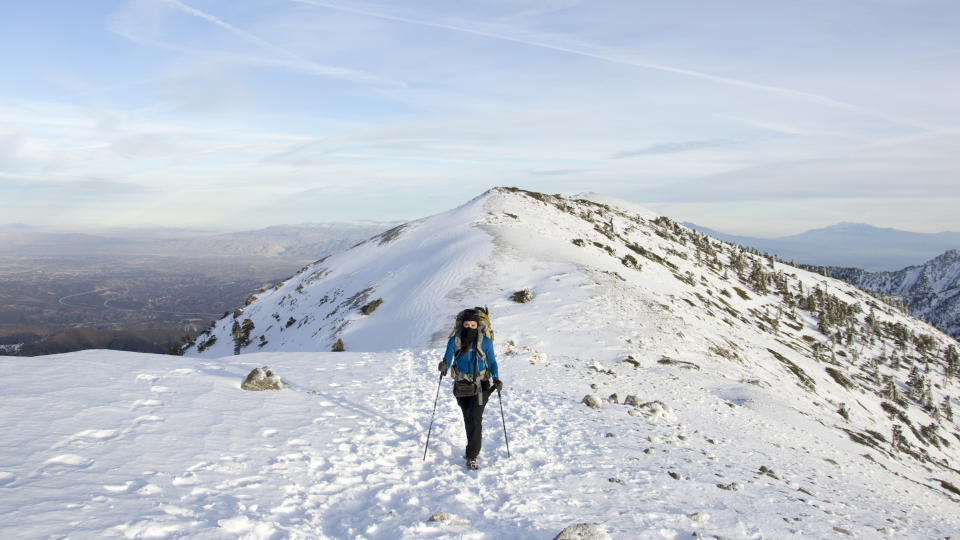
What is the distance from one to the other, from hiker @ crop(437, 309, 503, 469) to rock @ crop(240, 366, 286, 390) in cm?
678

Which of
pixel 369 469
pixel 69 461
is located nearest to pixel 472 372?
pixel 369 469

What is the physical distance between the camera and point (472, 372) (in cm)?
949

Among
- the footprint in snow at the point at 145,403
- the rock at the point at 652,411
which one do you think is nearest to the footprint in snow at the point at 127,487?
the footprint in snow at the point at 145,403

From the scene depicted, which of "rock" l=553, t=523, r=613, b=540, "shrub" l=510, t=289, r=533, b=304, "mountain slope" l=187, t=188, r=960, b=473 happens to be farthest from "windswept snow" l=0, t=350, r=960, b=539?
"shrub" l=510, t=289, r=533, b=304

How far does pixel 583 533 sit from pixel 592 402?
30.2 feet

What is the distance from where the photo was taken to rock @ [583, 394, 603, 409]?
1534 centimetres

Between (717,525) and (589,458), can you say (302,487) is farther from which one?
(717,525)

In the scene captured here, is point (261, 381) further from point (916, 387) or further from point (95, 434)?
point (916, 387)

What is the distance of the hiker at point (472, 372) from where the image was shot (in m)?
9.41

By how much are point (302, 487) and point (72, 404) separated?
589 centimetres

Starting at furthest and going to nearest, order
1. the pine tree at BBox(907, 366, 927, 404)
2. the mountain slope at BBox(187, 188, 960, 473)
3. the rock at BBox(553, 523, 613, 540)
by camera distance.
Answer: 1. the pine tree at BBox(907, 366, 927, 404)
2. the mountain slope at BBox(187, 188, 960, 473)
3. the rock at BBox(553, 523, 613, 540)

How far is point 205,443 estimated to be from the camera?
8867 mm

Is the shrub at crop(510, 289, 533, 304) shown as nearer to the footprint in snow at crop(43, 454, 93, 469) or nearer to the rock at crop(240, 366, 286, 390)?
the rock at crop(240, 366, 286, 390)

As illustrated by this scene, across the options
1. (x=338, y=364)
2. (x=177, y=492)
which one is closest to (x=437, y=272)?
(x=338, y=364)
